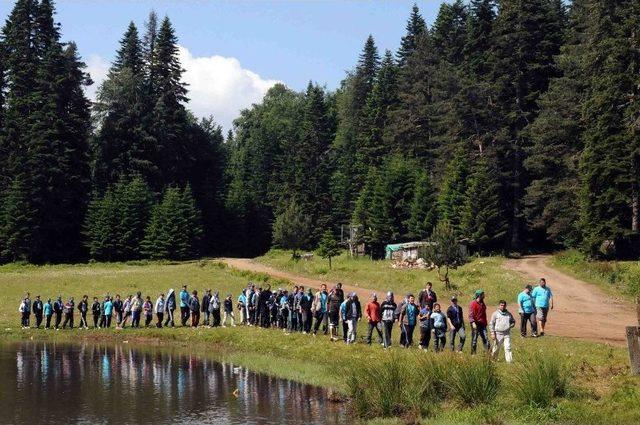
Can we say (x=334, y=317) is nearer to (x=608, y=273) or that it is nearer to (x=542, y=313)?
(x=542, y=313)

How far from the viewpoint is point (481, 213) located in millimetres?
64750

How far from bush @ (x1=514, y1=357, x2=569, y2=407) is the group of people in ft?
12.3

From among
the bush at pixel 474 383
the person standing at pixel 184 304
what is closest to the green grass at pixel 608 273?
the person standing at pixel 184 304

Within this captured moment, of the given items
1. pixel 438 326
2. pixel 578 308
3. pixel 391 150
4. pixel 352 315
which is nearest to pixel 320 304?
pixel 352 315

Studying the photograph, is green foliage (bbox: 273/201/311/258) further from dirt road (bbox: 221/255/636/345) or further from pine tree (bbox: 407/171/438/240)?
dirt road (bbox: 221/255/636/345)

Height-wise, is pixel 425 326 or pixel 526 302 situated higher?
pixel 526 302

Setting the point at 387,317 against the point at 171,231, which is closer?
the point at 387,317

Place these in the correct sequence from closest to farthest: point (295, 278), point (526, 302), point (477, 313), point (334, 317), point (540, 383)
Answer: point (540, 383), point (477, 313), point (526, 302), point (334, 317), point (295, 278)

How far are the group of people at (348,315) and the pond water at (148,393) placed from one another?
4.30 meters

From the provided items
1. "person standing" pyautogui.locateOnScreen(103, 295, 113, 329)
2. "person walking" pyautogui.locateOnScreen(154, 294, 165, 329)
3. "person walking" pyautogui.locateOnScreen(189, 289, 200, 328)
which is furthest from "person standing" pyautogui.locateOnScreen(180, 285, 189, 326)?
"person standing" pyautogui.locateOnScreen(103, 295, 113, 329)

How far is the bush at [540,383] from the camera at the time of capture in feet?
58.2

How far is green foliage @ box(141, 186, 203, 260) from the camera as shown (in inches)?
2913

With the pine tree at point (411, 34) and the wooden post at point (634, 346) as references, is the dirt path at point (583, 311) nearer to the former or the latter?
the wooden post at point (634, 346)

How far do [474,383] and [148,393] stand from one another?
932 centimetres
